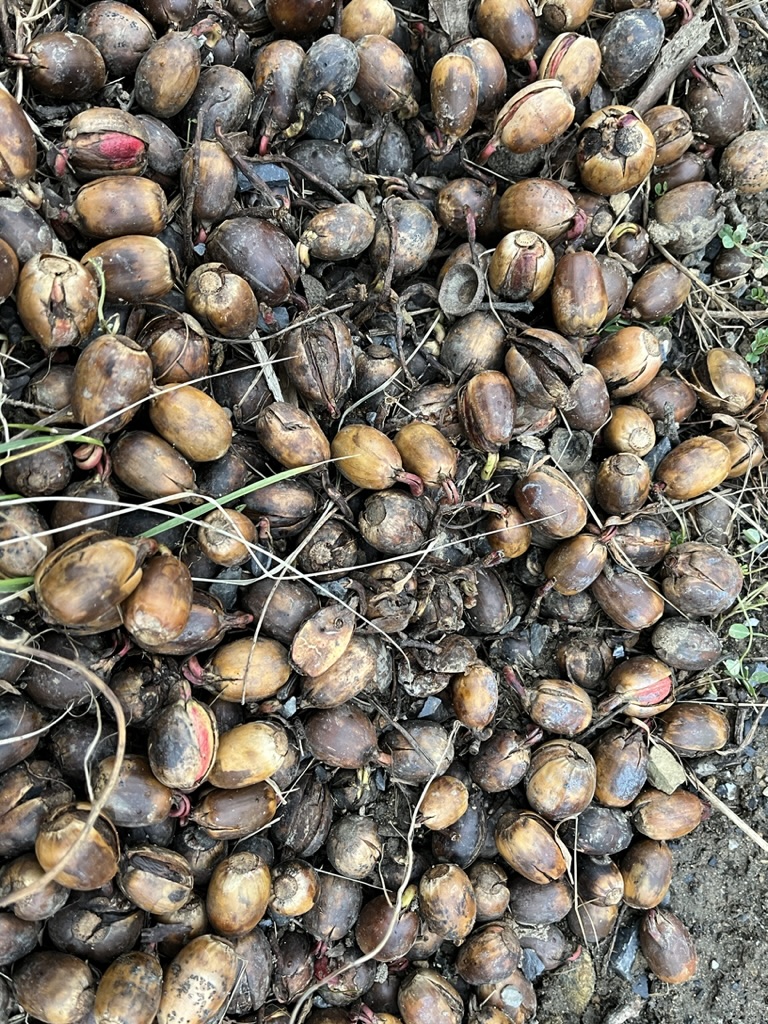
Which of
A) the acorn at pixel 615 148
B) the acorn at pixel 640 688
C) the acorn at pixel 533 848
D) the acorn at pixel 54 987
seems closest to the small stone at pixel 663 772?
the acorn at pixel 640 688

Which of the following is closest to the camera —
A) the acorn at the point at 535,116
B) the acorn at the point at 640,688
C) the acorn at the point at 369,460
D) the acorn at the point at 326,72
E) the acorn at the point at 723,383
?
the acorn at the point at 369,460

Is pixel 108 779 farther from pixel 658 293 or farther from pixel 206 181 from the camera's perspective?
pixel 658 293

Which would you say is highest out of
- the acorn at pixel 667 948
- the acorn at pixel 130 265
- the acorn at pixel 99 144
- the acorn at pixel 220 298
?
the acorn at pixel 99 144

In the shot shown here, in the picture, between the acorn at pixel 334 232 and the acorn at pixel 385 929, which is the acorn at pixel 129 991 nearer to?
the acorn at pixel 385 929

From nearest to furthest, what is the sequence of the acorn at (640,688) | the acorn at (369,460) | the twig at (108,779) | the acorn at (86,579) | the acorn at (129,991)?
1. the twig at (108,779)
2. the acorn at (86,579)
3. the acorn at (129,991)
4. the acorn at (369,460)
5. the acorn at (640,688)

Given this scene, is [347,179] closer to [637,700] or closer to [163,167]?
[163,167]
